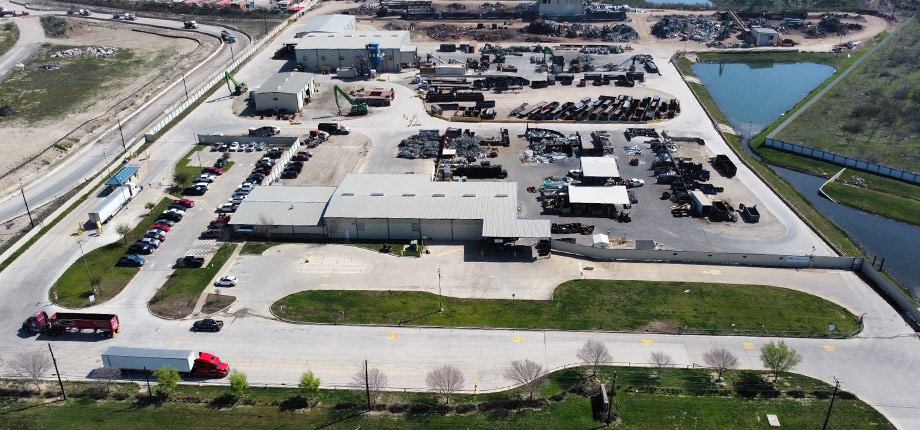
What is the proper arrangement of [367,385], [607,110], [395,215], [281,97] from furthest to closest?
1. [281,97]
2. [607,110]
3. [395,215]
4. [367,385]

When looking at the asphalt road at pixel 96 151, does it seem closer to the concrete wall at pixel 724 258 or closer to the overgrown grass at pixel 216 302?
the overgrown grass at pixel 216 302

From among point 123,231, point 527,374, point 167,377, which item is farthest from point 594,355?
point 123,231

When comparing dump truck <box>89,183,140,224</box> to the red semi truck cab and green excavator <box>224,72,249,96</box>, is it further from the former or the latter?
green excavator <box>224,72,249,96</box>

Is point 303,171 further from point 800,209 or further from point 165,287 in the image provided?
point 800,209

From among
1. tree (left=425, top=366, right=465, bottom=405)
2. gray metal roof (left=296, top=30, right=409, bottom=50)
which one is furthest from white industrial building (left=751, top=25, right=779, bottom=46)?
tree (left=425, top=366, right=465, bottom=405)

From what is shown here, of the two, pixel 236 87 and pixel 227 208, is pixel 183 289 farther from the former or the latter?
pixel 236 87

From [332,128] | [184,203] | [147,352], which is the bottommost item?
[147,352]

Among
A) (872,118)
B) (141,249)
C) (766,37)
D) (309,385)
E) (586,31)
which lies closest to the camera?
(309,385)

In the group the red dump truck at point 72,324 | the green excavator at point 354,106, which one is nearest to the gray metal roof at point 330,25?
the green excavator at point 354,106
